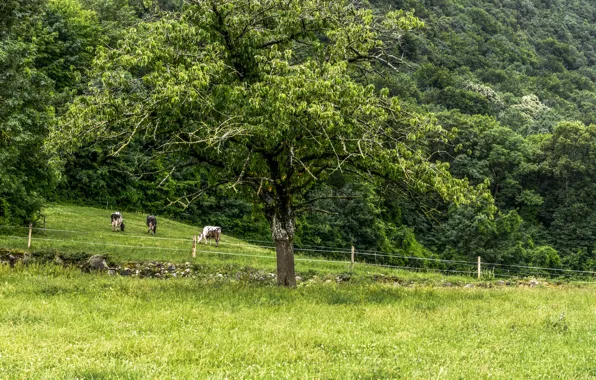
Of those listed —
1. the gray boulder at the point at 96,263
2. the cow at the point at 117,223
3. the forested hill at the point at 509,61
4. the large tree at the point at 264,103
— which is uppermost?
the forested hill at the point at 509,61

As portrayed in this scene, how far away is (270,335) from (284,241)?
7048 millimetres

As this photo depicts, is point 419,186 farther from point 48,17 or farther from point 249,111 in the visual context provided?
point 48,17

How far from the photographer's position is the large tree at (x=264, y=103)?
13.9 m

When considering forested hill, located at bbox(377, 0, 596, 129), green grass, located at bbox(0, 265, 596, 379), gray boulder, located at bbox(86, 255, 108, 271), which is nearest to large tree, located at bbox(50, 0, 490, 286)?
green grass, located at bbox(0, 265, 596, 379)

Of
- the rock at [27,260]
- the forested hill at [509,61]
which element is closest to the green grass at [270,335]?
the rock at [27,260]

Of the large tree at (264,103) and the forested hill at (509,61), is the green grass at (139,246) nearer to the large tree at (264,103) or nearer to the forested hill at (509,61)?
the large tree at (264,103)

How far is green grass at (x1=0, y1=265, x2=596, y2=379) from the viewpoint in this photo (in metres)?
7.72

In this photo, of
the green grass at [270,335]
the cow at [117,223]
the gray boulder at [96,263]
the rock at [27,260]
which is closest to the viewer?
the green grass at [270,335]

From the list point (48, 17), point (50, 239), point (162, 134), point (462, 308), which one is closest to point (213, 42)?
point (162, 134)

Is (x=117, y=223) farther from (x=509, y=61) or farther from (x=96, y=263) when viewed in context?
(x=509, y=61)

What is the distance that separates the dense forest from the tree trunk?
3.00 feet

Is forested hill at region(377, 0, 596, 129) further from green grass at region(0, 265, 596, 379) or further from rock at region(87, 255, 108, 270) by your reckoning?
green grass at region(0, 265, 596, 379)

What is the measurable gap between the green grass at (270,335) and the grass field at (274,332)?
3 centimetres

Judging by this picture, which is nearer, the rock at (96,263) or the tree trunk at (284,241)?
the tree trunk at (284,241)
